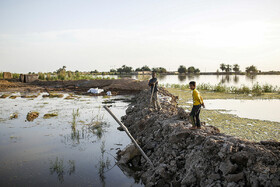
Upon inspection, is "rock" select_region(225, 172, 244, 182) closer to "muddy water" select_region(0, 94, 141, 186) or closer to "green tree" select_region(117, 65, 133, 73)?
"muddy water" select_region(0, 94, 141, 186)

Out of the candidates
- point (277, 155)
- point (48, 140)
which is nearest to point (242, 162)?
point (277, 155)

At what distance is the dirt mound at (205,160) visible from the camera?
3.40m

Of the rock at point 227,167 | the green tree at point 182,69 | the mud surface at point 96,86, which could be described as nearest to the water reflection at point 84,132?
the rock at point 227,167

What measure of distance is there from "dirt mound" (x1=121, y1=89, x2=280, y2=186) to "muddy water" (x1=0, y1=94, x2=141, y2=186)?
2.39 ft

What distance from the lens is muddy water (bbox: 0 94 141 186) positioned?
4855mm

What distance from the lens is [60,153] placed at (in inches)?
244

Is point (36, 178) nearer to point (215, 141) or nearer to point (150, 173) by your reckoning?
point (150, 173)

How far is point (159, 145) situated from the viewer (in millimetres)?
5531

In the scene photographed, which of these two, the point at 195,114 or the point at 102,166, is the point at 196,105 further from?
the point at 102,166

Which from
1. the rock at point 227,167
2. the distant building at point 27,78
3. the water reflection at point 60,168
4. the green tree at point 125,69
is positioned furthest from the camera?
the green tree at point 125,69

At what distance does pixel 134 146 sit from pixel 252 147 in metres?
2.87

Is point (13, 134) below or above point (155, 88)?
below

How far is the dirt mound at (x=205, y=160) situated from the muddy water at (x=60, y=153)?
2.39ft

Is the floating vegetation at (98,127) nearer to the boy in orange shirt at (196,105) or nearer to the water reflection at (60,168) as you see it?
the water reflection at (60,168)
